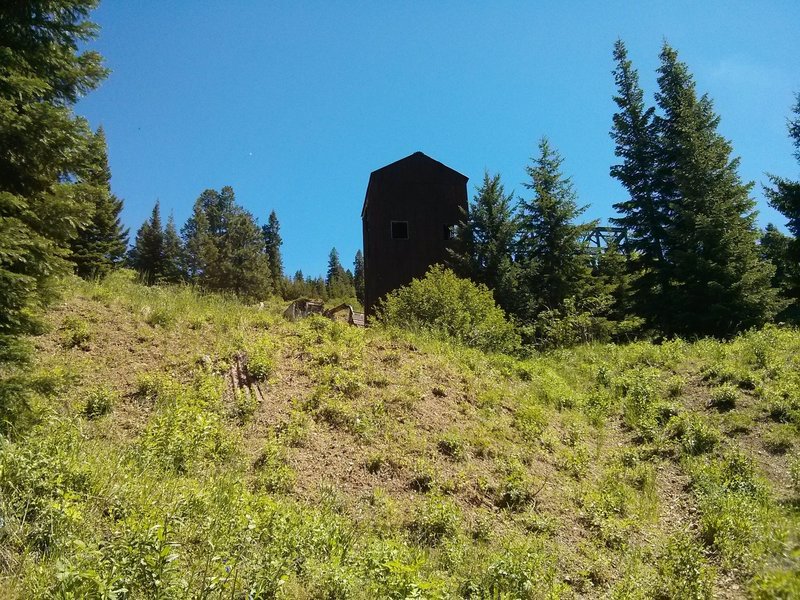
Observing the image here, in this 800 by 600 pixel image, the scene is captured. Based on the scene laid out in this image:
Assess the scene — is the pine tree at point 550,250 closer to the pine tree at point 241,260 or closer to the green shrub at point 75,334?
the green shrub at point 75,334

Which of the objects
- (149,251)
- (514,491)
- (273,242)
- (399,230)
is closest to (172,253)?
(149,251)

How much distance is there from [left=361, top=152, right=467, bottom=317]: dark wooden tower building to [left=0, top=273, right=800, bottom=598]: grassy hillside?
1262cm

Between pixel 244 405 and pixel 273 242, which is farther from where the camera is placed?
pixel 273 242

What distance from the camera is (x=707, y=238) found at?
15914 mm

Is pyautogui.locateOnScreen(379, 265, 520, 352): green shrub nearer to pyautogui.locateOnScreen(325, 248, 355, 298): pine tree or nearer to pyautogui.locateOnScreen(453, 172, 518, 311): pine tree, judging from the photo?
pyautogui.locateOnScreen(453, 172, 518, 311): pine tree

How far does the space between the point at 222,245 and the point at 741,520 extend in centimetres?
4434

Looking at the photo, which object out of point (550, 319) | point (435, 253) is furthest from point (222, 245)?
point (550, 319)

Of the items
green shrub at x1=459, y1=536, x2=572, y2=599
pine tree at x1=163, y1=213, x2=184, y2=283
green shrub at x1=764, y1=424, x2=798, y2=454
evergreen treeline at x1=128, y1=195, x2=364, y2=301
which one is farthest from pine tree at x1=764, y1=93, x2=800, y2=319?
pine tree at x1=163, y1=213, x2=184, y2=283

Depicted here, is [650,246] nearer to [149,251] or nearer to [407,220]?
[407,220]

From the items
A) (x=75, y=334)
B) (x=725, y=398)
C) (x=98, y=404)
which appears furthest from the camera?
(x=725, y=398)

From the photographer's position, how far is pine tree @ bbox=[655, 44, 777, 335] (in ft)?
49.4

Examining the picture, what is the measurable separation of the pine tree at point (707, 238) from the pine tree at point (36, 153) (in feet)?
57.5

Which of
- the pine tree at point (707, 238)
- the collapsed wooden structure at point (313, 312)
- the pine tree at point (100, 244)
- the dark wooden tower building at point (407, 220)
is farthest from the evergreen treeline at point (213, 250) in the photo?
the pine tree at point (707, 238)

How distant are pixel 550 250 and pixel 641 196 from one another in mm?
5255
